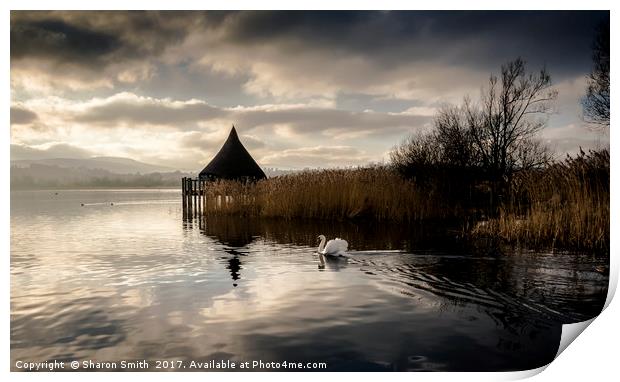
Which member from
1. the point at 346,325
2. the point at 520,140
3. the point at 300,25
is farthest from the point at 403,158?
the point at 346,325

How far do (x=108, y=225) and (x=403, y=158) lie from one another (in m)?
8.52

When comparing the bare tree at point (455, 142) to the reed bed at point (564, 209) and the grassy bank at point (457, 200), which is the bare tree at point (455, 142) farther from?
the reed bed at point (564, 209)

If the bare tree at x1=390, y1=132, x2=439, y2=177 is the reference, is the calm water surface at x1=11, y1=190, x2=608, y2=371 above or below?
below

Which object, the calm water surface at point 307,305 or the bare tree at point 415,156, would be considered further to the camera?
the bare tree at point 415,156

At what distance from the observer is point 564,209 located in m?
9.05

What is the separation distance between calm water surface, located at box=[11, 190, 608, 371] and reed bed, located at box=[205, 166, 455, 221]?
5090 mm

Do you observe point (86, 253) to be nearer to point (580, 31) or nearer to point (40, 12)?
point (40, 12)

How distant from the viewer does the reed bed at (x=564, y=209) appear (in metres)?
7.84

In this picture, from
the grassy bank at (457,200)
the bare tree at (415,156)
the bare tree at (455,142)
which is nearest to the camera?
Result: the grassy bank at (457,200)

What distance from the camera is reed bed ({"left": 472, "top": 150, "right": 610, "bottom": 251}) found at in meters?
7.84

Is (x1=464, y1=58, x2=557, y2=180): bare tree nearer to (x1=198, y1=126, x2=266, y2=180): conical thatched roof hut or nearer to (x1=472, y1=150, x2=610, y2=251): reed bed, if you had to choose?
(x1=472, y1=150, x2=610, y2=251): reed bed

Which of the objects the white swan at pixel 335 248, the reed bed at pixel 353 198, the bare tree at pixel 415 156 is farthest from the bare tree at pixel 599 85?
the reed bed at pixel 353 198

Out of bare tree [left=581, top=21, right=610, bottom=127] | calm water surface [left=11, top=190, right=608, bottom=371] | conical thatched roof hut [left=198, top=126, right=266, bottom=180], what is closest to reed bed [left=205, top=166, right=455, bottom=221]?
calm water surface [left=11, top=190, right=608, bottom=371]

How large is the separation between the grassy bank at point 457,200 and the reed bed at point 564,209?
0.01m
